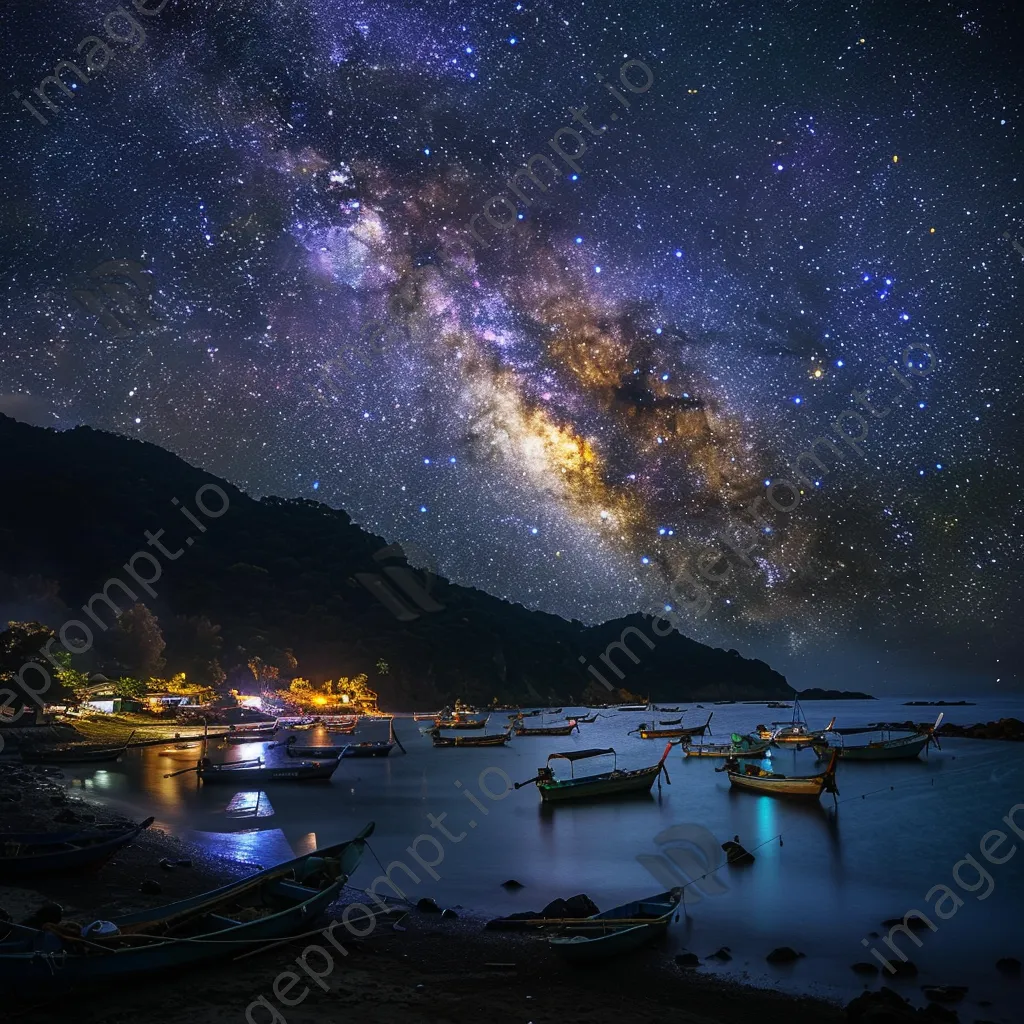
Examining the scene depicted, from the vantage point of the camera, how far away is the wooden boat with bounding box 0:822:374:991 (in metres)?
9.19

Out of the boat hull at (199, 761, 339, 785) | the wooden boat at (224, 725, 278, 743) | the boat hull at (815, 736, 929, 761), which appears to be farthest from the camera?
the wooden boat at (224, 725, 278, 743)

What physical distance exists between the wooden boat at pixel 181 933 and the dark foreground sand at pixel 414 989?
0.97 feet

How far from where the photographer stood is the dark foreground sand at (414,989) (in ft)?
31.3

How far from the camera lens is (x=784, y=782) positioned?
34125mm

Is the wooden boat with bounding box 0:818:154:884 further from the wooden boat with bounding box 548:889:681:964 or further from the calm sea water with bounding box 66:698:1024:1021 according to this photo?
the wooden boat with bounding box 548:889:681:964

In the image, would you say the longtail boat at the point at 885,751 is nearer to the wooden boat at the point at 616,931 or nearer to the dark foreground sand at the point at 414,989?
the wooden boat at the point at 616,931

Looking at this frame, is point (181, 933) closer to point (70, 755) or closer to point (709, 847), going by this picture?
point (709, 847)

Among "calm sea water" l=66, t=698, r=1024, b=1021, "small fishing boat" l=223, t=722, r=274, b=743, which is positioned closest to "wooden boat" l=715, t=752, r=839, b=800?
"calm sea water" l=66, t=698, r=1024, b=1021

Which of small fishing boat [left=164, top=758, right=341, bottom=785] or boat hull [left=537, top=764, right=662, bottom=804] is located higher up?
small fishing boat [left=164, top=758, right=341, bottom=785]

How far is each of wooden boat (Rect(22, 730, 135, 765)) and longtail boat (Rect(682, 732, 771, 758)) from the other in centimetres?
4070

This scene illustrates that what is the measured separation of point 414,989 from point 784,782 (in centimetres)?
2821

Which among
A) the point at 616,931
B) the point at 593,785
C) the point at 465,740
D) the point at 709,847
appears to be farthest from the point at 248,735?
the point at 616,931

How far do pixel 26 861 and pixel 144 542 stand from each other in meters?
149

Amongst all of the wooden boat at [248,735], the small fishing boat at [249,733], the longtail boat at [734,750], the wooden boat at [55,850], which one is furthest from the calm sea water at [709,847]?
the small fishing boat at [249,733]
